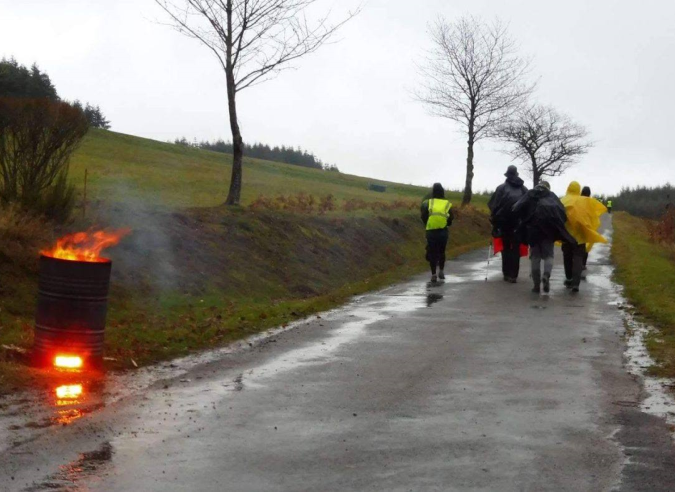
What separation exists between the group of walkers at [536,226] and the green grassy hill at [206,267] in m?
1.87

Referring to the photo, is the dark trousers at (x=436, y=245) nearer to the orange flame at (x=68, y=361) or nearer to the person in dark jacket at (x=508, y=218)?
the person in dark jacket at (x=508, y=218)

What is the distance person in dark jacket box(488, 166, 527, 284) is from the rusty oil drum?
11894mm

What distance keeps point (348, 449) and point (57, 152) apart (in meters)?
12.0

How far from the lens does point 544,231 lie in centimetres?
1939

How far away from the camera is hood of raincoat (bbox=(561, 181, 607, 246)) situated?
792 inches

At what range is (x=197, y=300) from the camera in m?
Answer: 17.2

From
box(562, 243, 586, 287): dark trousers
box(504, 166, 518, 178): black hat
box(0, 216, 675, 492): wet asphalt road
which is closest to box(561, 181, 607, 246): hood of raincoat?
box(562, 243, 586, 287): dark trousers

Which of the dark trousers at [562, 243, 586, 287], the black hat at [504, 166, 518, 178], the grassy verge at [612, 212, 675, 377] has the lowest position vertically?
the grassy verge at [612, 212, 675, 377]

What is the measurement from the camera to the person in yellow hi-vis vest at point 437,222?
21.6m

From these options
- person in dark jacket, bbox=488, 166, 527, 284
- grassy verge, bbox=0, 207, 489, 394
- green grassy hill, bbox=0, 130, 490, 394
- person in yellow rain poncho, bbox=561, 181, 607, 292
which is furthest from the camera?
person in dark jacket, bbox=488, 166, 527, 284

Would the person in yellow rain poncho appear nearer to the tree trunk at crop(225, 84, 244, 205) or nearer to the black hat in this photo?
the black hat

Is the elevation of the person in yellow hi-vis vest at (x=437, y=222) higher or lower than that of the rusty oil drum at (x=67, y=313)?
higher

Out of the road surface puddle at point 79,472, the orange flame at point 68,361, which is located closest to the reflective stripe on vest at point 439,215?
the orange flame at point 68,361

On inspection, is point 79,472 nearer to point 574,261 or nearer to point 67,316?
point 67,316
